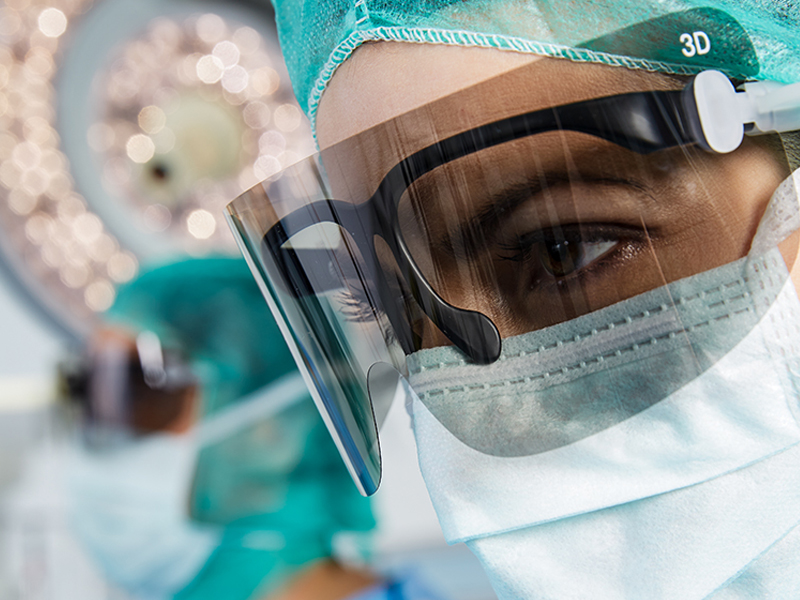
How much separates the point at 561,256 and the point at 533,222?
0.04 m

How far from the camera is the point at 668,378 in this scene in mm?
456

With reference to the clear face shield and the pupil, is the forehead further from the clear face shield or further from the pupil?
the pupil

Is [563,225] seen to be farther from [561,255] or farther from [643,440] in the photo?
[643,440]

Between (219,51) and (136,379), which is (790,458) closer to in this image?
(136,379)

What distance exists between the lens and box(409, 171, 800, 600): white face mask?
44 cm

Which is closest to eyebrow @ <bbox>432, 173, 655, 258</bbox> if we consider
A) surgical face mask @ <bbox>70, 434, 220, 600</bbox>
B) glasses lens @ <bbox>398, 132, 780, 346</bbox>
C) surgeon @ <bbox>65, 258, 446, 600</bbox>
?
glasses lens @ <bbox>398, 132, 780, 346</bbox>

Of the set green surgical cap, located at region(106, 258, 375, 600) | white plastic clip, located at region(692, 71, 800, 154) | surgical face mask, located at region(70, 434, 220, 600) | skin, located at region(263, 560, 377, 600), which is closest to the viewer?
white plastic clip, located at region(692, 71, 800, 154)

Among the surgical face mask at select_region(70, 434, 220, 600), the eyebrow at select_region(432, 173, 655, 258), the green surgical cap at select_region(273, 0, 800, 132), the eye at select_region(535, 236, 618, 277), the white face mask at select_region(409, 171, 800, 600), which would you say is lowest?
the surgical face mask at select_region(70, 434, 220, 600)

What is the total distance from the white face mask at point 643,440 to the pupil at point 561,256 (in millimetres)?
42

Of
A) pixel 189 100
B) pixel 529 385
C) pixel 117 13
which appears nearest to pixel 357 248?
→ pixel 529 385

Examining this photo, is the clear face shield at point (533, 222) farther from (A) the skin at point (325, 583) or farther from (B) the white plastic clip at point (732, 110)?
(A) the skin at point (325, 583)

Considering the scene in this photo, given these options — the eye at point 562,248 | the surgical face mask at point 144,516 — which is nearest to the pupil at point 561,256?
the eye at point 562,248

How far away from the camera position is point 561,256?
465mm

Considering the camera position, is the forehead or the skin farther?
the skin
